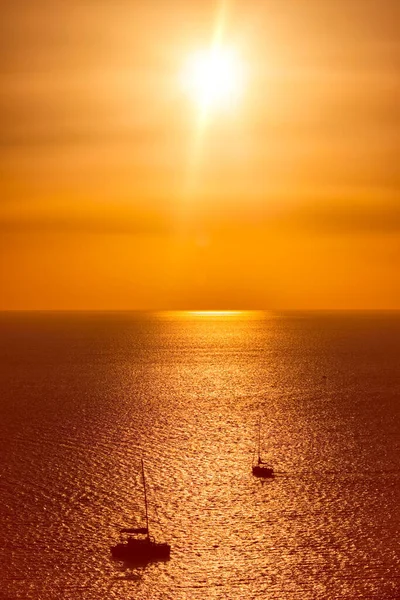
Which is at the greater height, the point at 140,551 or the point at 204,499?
the point at 204,499

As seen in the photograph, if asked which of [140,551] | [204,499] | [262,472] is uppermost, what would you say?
[262,472]

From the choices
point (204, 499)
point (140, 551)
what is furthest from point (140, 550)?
point (204, 499)

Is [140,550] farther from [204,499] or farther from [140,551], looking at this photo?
[204,499]

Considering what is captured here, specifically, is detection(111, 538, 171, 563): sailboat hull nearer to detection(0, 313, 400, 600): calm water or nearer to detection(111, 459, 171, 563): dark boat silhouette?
detection(111, 459, 171, 563): dark boat silhouette

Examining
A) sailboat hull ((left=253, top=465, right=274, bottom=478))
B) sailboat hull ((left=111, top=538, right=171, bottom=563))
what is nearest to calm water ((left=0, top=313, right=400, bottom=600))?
sailboat hull ((left=111, top=538, right=171, bottom=563))

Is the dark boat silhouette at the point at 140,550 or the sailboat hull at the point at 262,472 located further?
the sailboat hull at the point at 262,472

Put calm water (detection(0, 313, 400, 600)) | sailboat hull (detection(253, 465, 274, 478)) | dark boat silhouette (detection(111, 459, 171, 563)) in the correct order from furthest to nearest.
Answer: sailboat hull (detection(253, 465, 274, 478))
dark boat silhouette (detection(111, 459, 171, 563))
calm water (detection(0, 313, 400, 600))

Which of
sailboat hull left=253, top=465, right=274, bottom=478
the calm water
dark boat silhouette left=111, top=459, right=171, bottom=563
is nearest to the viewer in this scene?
the calm water

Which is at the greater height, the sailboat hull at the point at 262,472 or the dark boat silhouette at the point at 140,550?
the sailboat hull at the point at 262,472

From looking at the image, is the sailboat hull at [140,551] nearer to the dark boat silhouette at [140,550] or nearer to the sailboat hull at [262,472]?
the dark boat silhouette at [140,550]

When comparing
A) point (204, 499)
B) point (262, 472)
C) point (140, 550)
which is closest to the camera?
point (140, 550)

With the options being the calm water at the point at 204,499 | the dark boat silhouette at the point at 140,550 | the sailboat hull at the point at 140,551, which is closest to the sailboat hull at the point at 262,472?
the calm water at the point at 204,499

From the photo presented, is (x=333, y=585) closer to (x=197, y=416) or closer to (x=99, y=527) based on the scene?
(x=99, y=527)
